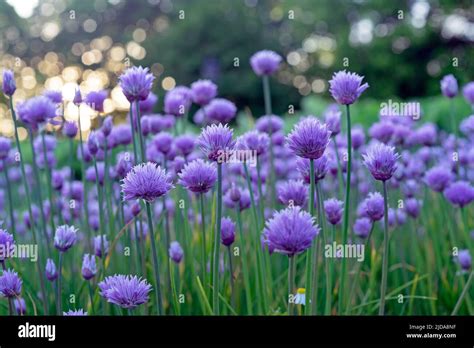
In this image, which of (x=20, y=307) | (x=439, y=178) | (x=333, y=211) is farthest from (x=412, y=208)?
(x=20, y=307)

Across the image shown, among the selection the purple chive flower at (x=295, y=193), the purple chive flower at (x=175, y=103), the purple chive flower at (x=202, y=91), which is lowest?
the purple chive flower at (x=295, y=193)

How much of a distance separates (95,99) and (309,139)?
710mm

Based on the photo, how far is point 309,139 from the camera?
1.02m

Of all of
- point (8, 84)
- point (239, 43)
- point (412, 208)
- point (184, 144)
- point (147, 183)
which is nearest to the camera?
point (147, 183)

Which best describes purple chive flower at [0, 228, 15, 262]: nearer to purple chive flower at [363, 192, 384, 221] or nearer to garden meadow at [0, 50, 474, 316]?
garden meadow at [0, 50, 474, 316]

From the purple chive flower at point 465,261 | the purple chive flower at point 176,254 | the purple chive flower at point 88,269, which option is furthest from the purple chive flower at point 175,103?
the purple chive flower at point 465,261

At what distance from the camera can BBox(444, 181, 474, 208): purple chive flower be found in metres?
1.66

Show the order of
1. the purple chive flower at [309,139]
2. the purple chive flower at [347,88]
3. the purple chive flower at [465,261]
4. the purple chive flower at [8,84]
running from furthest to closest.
Answer: the purple chive flower at [465,261], the purple chive flower at [8,84], the purple chive flower at [347,88], the purple chive flower at [309,139]

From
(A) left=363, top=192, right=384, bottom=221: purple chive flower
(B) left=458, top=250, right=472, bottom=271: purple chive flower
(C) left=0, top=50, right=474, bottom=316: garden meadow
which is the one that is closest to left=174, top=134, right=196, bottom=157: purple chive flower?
A: (C) left=0, top=50, right=474, bottom=316: garden meadow

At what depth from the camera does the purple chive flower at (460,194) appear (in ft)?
5.43

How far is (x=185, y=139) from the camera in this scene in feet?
5.31

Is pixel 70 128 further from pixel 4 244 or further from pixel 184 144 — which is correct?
pixel 4 244

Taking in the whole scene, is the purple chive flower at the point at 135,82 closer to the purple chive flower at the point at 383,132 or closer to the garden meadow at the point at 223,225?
the garden meadow at the point at 223,225
